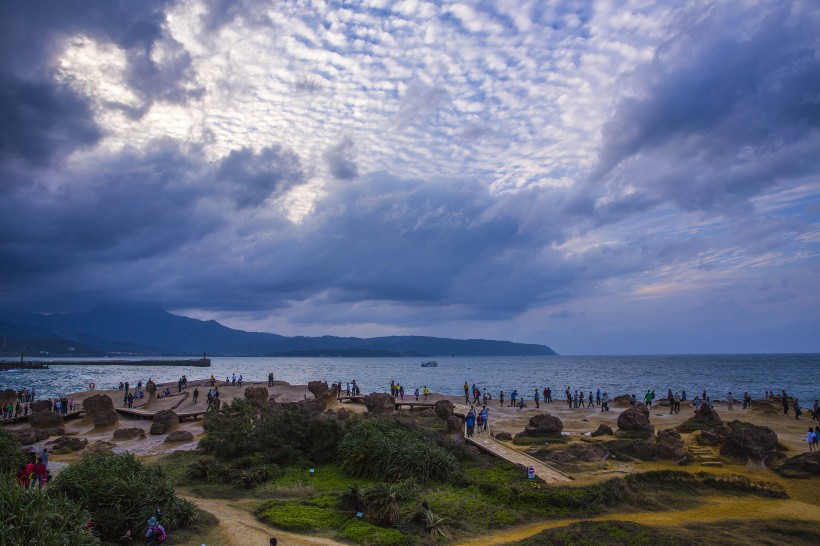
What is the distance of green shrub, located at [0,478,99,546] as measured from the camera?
10602mm

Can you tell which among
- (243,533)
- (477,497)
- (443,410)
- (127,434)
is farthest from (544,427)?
(127,434)

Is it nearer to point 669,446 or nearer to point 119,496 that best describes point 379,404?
point 669,446

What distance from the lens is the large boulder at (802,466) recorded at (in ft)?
74.0

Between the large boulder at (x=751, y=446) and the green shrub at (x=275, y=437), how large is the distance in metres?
19.1

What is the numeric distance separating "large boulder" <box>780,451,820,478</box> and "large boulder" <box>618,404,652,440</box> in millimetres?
7805

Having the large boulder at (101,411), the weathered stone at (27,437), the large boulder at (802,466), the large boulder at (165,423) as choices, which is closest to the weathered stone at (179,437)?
the large boulder at (165,423)

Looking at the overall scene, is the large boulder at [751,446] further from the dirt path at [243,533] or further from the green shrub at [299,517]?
the dirt path at [243,533]

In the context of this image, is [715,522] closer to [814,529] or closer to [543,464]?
[814,529]

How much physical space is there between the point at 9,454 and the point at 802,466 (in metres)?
33.8

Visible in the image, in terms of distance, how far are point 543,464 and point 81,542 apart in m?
17.9

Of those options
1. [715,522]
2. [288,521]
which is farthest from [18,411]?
[715,522]

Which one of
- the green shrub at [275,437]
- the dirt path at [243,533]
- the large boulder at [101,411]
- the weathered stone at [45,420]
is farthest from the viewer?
the large boulder at [101,411]

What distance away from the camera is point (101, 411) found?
125 feet

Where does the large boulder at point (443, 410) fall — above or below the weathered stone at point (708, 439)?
above
